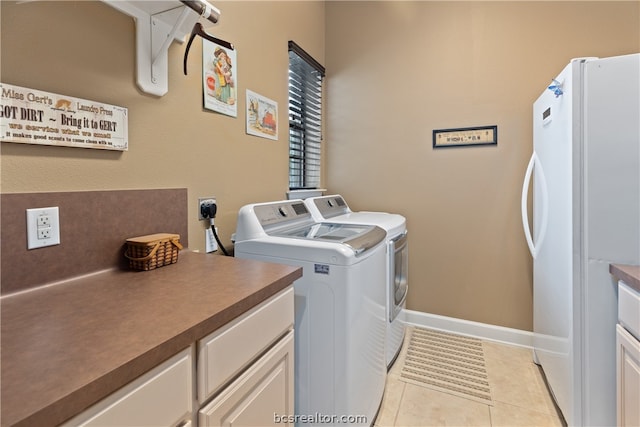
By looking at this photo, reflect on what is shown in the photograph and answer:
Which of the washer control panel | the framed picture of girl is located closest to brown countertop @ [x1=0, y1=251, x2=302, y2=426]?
the washer control panel

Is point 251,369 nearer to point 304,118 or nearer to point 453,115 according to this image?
point 304,118

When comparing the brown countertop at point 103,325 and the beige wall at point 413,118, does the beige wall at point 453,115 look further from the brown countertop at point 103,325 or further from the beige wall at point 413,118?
the brown countertop at point 103,325

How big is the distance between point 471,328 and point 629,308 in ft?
4.46

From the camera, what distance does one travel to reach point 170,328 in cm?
63

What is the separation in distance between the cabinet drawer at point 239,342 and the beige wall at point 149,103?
24.9 inches

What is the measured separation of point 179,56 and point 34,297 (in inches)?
41.2

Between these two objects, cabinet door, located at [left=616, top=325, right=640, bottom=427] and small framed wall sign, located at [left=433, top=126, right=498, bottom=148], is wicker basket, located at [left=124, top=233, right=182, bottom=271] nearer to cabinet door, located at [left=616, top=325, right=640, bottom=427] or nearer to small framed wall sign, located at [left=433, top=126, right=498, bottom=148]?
cabinet door, located at [left=616, top=325, right=640, bottom=427]

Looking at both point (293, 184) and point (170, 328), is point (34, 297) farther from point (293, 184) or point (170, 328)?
point (293, 184)

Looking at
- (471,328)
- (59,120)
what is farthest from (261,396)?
(471,328)

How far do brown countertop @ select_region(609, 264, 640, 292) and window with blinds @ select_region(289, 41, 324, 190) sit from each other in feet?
5.89

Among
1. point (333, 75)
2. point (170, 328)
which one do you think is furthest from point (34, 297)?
point (333, 75)

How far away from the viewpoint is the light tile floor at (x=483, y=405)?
159 cm

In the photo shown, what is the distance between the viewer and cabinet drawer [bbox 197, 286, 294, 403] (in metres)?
0.70

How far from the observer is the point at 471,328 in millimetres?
2412
